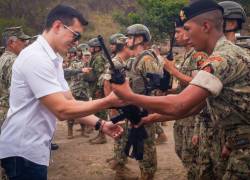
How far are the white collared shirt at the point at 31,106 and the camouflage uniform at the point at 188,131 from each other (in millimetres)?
2500

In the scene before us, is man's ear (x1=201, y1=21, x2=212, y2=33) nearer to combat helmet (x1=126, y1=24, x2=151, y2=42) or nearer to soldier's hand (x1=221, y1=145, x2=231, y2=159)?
soldier's hand (x1=221, y1=145, x2=231, y2=159)

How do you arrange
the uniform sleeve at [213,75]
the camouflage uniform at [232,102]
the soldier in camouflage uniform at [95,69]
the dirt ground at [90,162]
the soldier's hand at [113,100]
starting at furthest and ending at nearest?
the soldier in camouflage uniform at [95,69]
the dirt ground at [90,162]
the soldier's hand at [113,100]
the camouflage uniform at [232,102]
the uniform sleeve at [213,75]

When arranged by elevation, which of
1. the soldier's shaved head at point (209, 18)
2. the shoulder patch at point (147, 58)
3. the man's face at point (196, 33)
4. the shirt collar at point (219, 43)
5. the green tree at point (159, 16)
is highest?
the green tree at point (159, 16)

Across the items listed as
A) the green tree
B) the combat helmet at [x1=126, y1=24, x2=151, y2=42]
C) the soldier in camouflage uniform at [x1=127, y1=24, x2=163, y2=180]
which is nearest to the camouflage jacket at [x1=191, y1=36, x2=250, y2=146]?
the soldier in camouflage uniform at [x1=127, y1=24, x2=163, y2=180]

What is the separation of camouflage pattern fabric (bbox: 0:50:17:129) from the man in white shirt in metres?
3.64

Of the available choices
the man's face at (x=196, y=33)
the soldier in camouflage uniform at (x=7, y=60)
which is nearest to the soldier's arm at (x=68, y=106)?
the man's face at (x=196, y=33)

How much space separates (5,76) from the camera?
6910 mm

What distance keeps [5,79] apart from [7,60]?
32 cm

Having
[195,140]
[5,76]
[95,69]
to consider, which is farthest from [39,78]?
[95,69]

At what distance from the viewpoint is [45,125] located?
332cm

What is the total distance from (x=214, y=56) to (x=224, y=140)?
0.99m

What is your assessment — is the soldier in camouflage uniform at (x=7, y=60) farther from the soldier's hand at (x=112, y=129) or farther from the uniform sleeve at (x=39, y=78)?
the uniform sleeve at (x=39, y=78)

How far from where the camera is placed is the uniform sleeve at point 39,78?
3.12 metres

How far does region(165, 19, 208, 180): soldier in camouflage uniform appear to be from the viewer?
5254 millimetres
